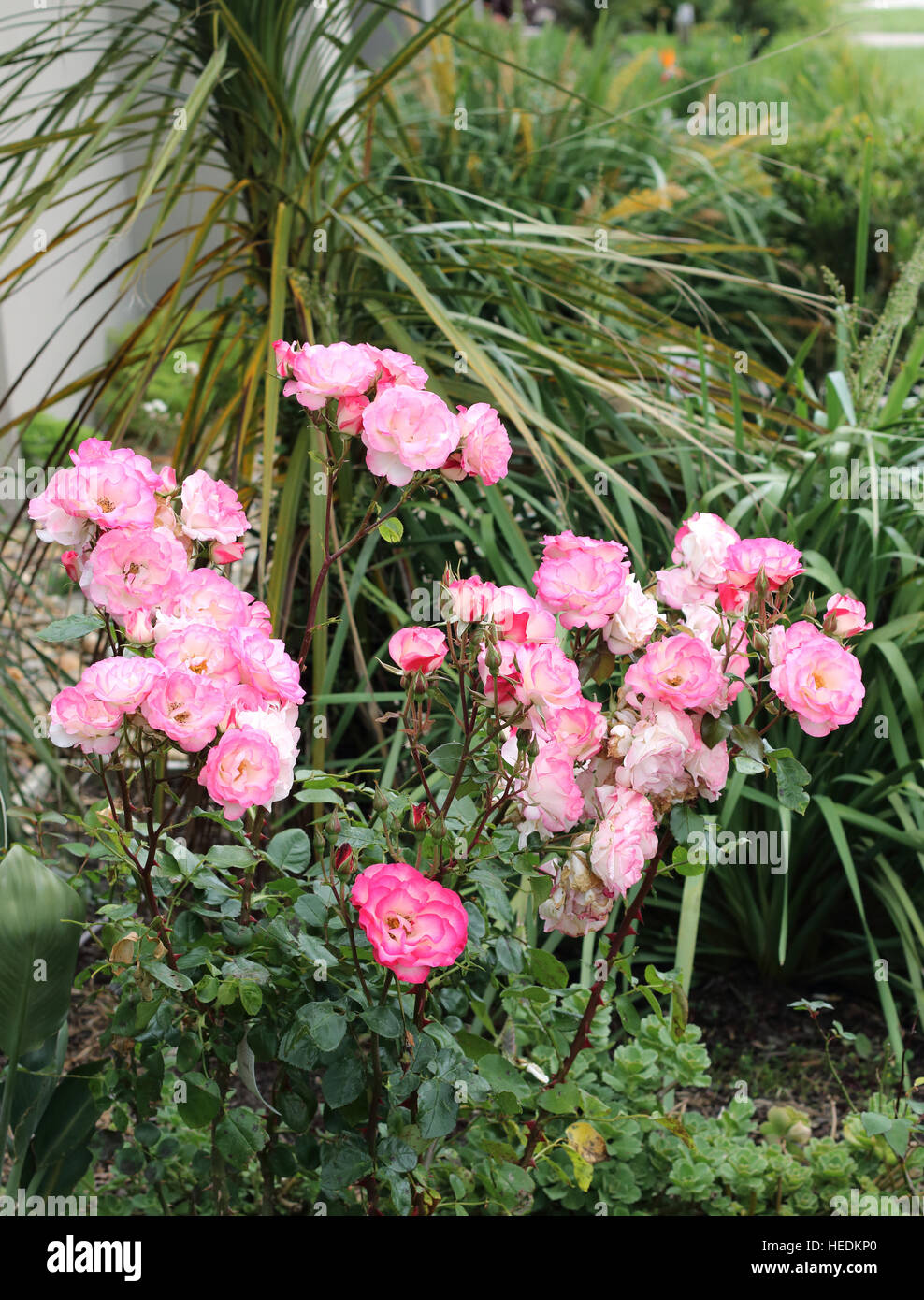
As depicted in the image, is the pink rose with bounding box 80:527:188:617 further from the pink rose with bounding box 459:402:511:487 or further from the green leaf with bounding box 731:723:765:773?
the green leaf with bounding box 731:723:765:773

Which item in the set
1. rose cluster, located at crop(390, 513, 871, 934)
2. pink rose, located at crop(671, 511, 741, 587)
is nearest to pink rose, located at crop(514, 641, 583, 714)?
rose cluster, located at crop(390, 513, 871, 934)

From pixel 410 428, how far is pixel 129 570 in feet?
0.94

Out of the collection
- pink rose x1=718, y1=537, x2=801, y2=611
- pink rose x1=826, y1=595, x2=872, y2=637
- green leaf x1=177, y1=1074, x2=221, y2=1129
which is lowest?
green leaf x1=177, y1=1074, x2=221, y2=1129

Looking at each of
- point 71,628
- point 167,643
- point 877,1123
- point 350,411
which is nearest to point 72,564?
point 71,628

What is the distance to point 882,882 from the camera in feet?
6.39

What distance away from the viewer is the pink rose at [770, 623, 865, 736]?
3.51 ft

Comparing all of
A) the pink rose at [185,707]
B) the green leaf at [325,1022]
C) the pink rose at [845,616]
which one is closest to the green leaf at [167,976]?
the green leaf at [325,1022]

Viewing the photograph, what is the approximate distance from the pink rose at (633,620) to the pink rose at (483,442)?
0.17 meters

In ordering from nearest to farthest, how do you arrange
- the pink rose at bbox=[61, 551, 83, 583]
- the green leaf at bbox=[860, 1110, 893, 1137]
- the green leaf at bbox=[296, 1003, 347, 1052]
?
the green leaf at bbox=[296, 1003, 347, 1052] → the pink rose at bbox=[61, 551, 83, 583] → the green leaf at bbox=[860, 1110, 893, 1137]

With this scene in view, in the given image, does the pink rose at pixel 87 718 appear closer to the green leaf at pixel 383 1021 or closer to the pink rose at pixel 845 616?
the green leaf at pixel 383 1021

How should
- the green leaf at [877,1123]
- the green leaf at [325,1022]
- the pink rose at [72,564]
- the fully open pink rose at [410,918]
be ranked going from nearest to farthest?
the fully open pink rose at [410,918], the green leaf at [325,1022], the pink rose at [72,564], the green leaf at [877,1123]

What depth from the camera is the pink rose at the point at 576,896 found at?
112 cm

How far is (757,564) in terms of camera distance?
114cm

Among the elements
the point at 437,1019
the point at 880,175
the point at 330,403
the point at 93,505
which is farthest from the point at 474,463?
the point at 880,175
